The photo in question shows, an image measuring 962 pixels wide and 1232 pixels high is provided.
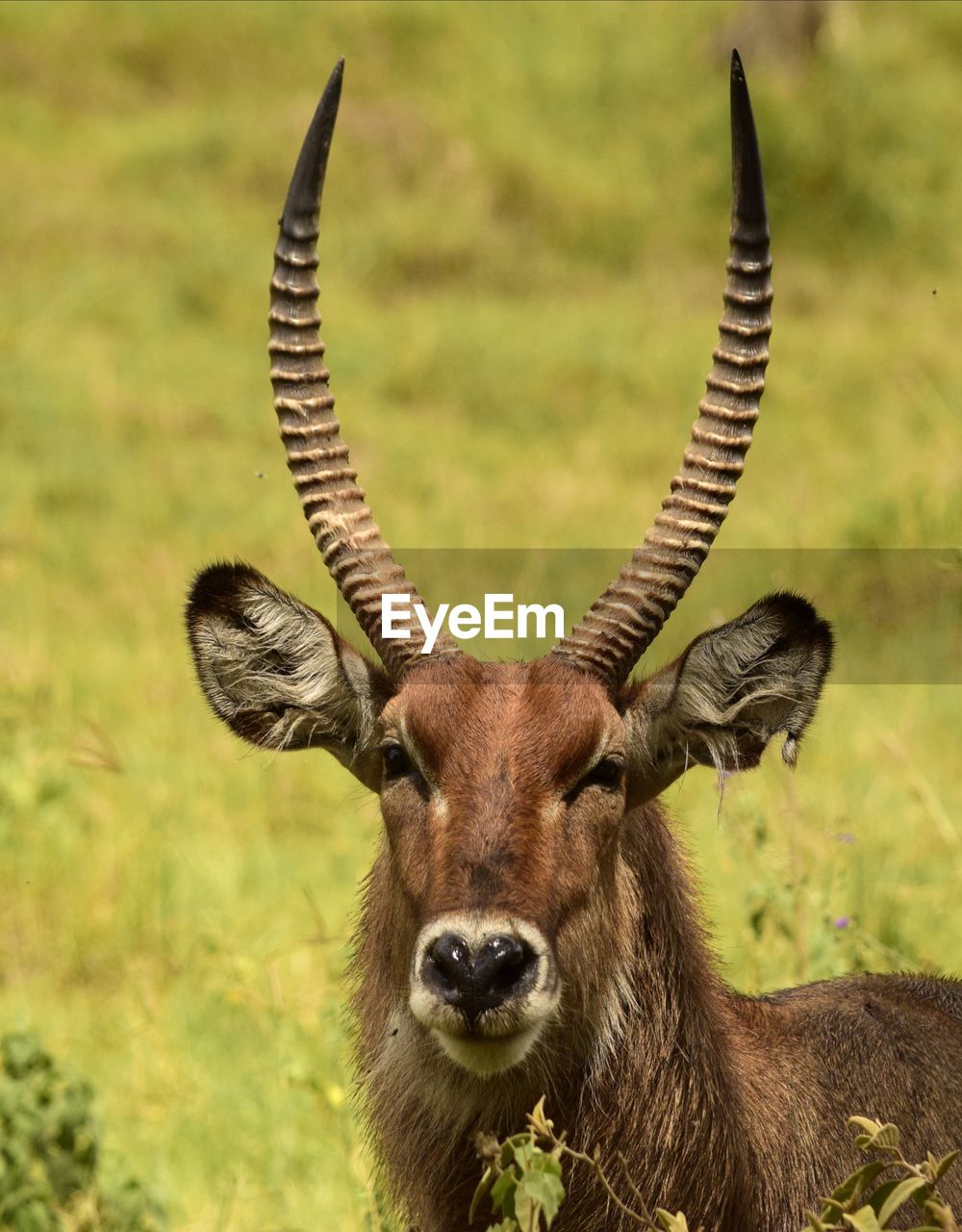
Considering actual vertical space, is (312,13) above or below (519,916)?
above

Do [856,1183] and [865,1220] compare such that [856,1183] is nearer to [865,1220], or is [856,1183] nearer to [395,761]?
[865,1220]

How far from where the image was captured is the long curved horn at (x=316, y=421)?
3.78 m

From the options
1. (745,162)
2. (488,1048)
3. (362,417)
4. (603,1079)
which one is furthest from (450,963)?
(362,417)

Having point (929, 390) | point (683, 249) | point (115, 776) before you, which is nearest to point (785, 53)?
point (683, 249)

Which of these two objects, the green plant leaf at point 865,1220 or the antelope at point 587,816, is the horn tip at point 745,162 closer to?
the antelope at point 587,816

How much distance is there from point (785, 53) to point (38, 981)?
46.0ft

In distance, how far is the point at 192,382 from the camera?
508 inches

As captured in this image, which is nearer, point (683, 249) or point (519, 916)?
point (519, 916)

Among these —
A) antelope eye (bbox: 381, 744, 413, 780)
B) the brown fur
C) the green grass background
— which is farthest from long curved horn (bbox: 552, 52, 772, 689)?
the green grass background

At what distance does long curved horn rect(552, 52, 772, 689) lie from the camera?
3645mm

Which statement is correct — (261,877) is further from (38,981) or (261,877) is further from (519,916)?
(519,916)

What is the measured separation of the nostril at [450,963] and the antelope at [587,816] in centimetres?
9

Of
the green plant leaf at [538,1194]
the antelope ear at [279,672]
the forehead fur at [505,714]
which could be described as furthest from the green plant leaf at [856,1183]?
the antelope ear at [279,672]

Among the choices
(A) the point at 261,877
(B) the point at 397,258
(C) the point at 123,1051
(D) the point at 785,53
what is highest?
(D) the point at 785,53
